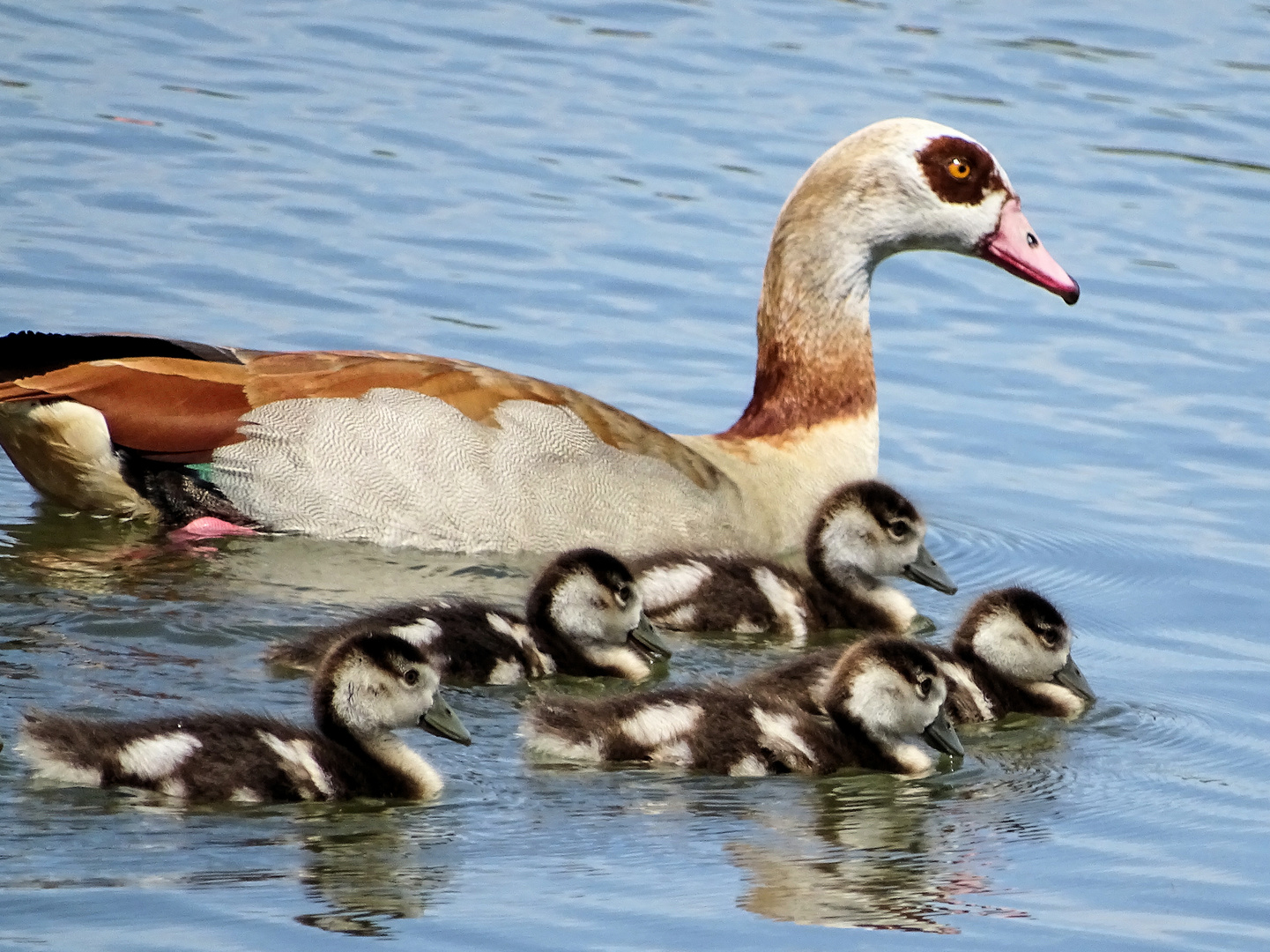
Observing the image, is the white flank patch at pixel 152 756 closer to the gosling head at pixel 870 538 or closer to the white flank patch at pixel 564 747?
the white flank patch at pixel 564 747

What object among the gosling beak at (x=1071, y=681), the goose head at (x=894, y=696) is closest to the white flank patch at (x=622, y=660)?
the goose head at (x=894, y=696)

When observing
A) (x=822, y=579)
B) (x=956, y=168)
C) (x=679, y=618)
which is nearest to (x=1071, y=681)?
(x=822, y=579)

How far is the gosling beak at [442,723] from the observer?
266 inches

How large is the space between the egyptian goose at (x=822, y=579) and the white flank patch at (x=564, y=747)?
1408 millimetres

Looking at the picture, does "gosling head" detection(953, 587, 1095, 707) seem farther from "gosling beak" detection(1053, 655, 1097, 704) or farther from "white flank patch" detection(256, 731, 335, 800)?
"white flank patch" detection(256, 731, 335, 800)

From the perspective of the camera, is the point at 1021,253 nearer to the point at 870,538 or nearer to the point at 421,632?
the point at 870,538

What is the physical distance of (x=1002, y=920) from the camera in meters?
6.04

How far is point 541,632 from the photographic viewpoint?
7816 mm

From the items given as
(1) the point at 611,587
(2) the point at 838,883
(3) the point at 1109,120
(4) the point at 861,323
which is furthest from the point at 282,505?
(3) the point at 1109,120

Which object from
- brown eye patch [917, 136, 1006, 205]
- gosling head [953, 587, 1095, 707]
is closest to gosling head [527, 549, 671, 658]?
gosling head [953, 587, 1095, 707]

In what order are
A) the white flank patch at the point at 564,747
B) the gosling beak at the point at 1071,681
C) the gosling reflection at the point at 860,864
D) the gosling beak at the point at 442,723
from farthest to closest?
the gosling beak at the point at 1071,681 → the white flank patch at the point at 564,747 → the gosling beak at the point at 442,723 → the gosling reflection at the point at 860,864

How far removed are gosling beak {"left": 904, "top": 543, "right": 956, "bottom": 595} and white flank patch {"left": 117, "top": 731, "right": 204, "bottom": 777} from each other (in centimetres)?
318

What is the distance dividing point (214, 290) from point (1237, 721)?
573cm

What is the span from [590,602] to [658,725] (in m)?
0.80
